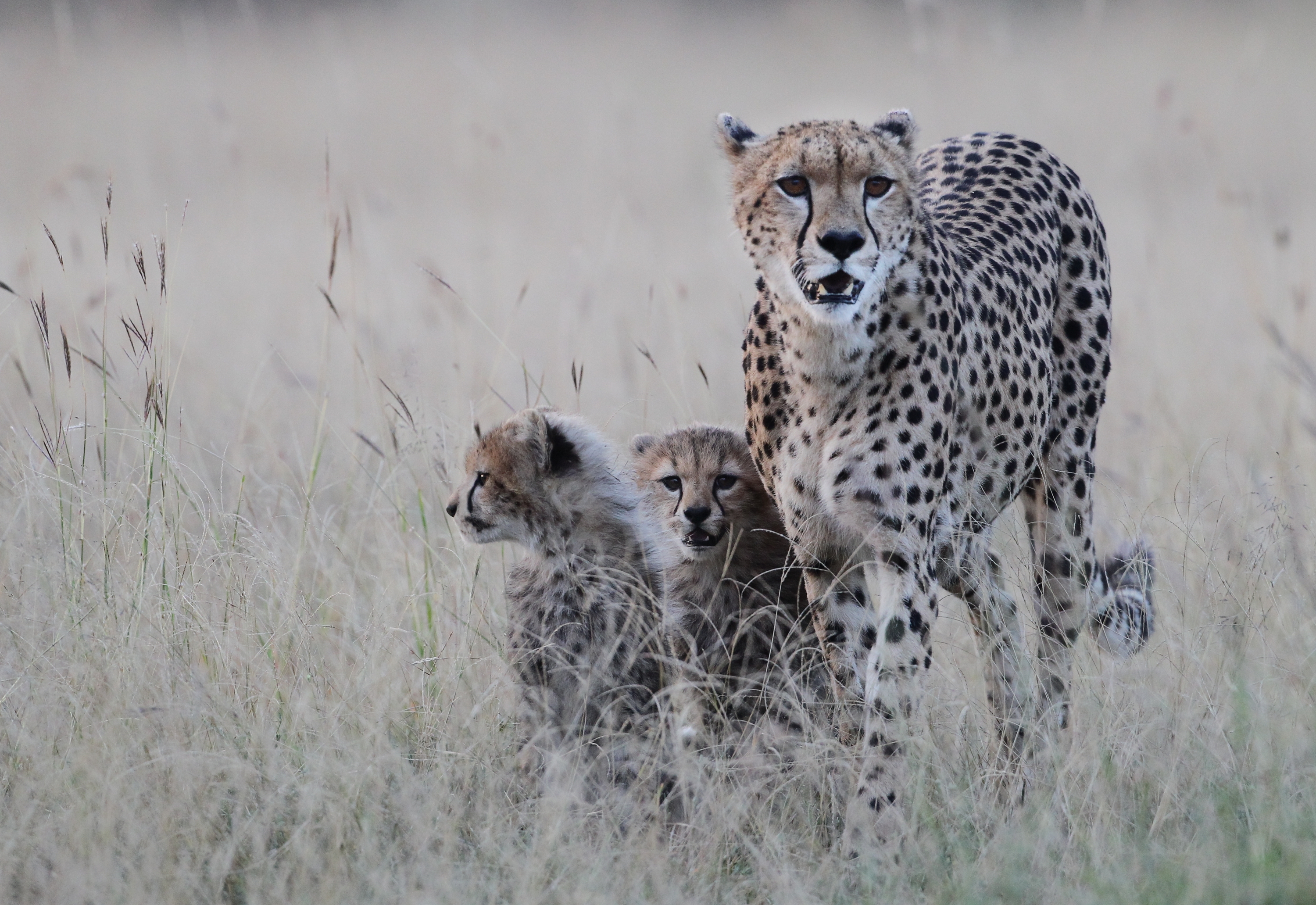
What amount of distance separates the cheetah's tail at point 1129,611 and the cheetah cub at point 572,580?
101 centimetres

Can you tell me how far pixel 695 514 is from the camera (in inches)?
125

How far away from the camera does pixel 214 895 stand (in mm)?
2365

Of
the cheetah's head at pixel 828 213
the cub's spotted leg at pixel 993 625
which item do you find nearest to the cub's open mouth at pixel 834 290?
the cheetah's head at pixel 828 213

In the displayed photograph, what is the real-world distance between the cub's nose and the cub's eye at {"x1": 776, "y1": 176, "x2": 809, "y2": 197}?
17cm

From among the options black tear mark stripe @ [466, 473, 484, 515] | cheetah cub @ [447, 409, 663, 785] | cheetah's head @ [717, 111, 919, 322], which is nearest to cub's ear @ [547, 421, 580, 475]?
cheetah cub @ [447, 409, 663, 785]

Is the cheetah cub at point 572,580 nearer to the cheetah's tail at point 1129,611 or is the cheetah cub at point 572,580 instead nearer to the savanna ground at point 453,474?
the savanna ground at point 453,474

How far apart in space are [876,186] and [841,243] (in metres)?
0.22

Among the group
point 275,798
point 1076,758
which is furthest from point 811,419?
point 275,798

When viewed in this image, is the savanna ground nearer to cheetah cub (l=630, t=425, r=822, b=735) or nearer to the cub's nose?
cheetah cub (l=630, t=425, r=822, b=735)

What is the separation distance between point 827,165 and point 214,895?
1709 mm

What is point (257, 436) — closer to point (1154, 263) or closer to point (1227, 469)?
point (1227, 469)

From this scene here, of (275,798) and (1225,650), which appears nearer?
(275,798)

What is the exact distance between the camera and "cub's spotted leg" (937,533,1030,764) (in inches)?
123

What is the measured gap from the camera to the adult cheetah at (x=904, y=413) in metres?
2.88
